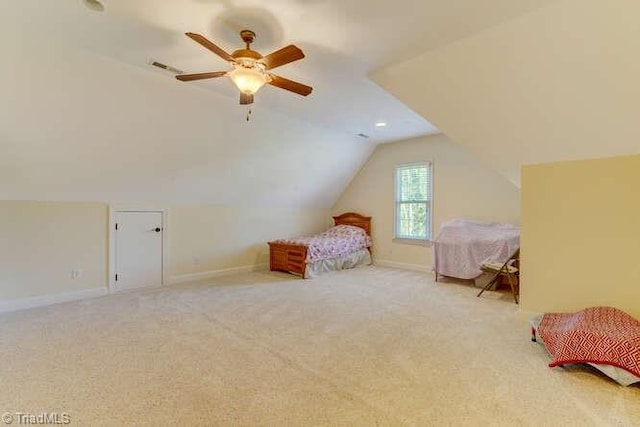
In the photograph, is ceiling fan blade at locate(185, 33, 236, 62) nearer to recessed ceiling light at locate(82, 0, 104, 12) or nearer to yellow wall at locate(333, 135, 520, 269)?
recessed ceiling light at locate(82, 0, 104, 12)

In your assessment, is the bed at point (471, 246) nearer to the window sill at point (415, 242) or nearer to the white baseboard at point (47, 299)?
the window sill at point (415, 242)

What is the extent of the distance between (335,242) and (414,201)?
1742 millimetres

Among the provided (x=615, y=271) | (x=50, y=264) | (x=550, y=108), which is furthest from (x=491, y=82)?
(x=50, y=264)

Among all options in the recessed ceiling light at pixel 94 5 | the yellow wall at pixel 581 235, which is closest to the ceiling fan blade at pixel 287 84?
the recessed ceiling light at pixel 94 5

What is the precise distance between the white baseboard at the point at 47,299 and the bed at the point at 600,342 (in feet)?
16.3

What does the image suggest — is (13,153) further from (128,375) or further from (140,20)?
(128,375)

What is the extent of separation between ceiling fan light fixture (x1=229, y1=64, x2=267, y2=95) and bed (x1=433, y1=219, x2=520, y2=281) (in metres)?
3.75

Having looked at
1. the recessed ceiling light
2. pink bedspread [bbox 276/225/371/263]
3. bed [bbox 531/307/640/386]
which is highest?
the recessed ceiling light

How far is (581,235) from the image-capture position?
3.02 meters

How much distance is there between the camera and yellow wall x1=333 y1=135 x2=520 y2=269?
16.7 ft

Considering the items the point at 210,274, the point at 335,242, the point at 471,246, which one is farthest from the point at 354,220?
the point at 210,274

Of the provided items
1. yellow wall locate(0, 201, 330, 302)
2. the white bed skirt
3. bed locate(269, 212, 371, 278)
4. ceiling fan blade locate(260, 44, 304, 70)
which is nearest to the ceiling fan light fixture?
ceiling fan blade locate(260, 44, 304, 70)

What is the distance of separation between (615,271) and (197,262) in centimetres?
529

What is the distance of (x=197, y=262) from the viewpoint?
17.3 feet
